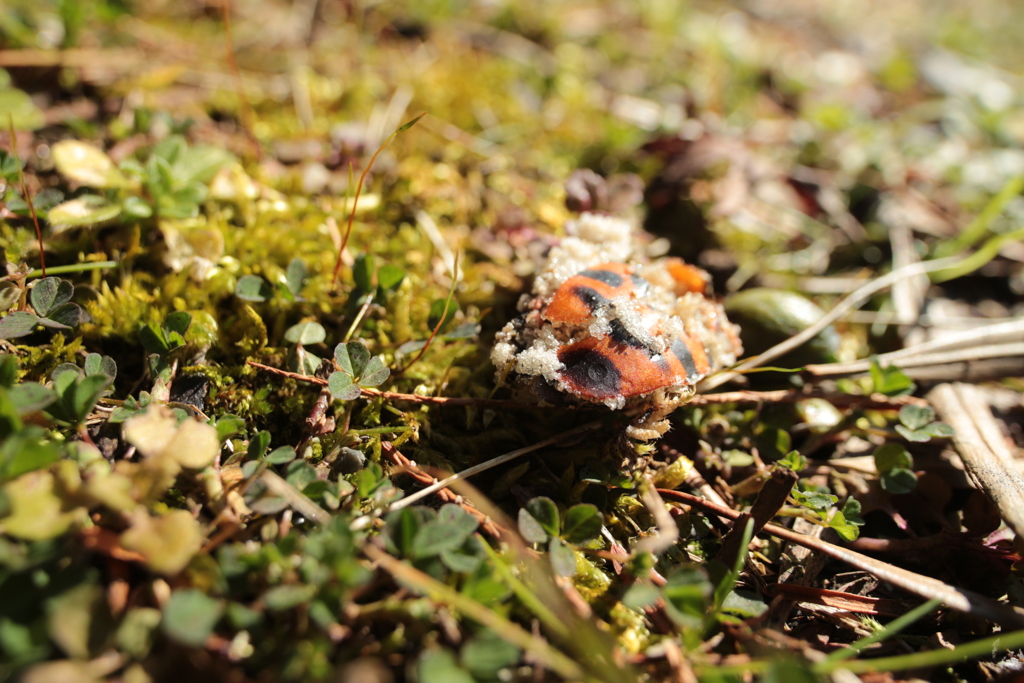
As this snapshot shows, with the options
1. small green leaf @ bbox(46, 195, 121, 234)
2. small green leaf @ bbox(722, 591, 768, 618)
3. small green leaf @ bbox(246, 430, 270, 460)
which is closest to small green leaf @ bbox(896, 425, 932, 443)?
small green leaf @ bbox(722, 591, 768, 618)

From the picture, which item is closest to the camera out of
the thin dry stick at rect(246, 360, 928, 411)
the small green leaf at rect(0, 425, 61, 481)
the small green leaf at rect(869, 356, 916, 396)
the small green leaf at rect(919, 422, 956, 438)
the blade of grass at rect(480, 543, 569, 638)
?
the small green leaf at rect(0, 425, 61, 481)

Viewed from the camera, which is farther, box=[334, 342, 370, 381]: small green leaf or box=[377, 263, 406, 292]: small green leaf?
box=[377, 263, 406, 292]: small green leaf

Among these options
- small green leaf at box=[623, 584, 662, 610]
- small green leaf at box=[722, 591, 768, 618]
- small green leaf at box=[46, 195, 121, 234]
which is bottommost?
small green leaf at box=[722, 591, 768, 618]

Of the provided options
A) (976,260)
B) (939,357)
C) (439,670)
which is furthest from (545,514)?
(976,260)

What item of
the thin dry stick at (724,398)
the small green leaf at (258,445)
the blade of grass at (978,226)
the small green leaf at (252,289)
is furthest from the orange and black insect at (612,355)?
the blade of grass at (978,226)

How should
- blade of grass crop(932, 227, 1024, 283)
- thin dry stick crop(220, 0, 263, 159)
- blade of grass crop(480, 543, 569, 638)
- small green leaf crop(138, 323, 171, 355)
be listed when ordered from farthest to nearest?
blade of grass crop(932, 227, 1024, 283), thin dry stick crop(220, 0, 263, 159), small green leaf crop(138, 323, 171, 355), blade of grass crop(480, 543, 569, 638)

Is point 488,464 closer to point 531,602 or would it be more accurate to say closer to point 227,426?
point 531,602

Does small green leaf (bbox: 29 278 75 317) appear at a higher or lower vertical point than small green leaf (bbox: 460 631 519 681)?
higher

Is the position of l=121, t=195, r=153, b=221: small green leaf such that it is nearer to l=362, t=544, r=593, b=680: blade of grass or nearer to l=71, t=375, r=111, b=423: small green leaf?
l=71, t=375, r=111, b=423: small green leaf
